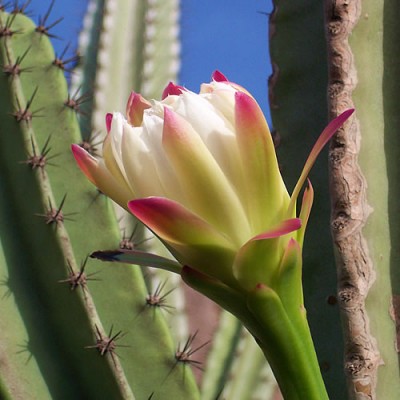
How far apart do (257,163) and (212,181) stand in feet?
0.09

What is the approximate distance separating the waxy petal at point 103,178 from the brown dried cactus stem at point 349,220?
0.30 metres

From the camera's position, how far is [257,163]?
0.42 metres

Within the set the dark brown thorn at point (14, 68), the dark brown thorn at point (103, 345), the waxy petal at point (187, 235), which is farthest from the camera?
the dark brown thorn at point (14, 68)

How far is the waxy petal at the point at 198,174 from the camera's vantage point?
401 millimetres

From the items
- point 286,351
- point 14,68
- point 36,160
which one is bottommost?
point 286,351

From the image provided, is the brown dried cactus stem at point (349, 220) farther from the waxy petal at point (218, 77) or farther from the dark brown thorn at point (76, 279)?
the dark brown thorn at point (76, 279)

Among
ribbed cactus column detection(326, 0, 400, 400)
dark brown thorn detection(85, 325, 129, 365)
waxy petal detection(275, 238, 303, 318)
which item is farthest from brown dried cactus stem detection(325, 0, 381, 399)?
dark brown thorn detection(85, 325, 129, 365)

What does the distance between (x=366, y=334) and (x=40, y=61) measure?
758 mm

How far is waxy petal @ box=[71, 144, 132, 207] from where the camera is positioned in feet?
1.45

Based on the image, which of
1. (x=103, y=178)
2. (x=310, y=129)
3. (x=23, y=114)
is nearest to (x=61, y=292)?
(x=23, y=114)

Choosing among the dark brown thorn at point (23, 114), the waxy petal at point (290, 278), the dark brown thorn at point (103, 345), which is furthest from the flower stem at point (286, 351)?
the dark brown thorn at point (23, 114)

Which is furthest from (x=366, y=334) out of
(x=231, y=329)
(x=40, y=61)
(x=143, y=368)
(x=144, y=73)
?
(x=144, y=73)

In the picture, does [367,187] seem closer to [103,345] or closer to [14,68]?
[103,345]

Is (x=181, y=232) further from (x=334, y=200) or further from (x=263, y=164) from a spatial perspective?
(x=334, y=200)
